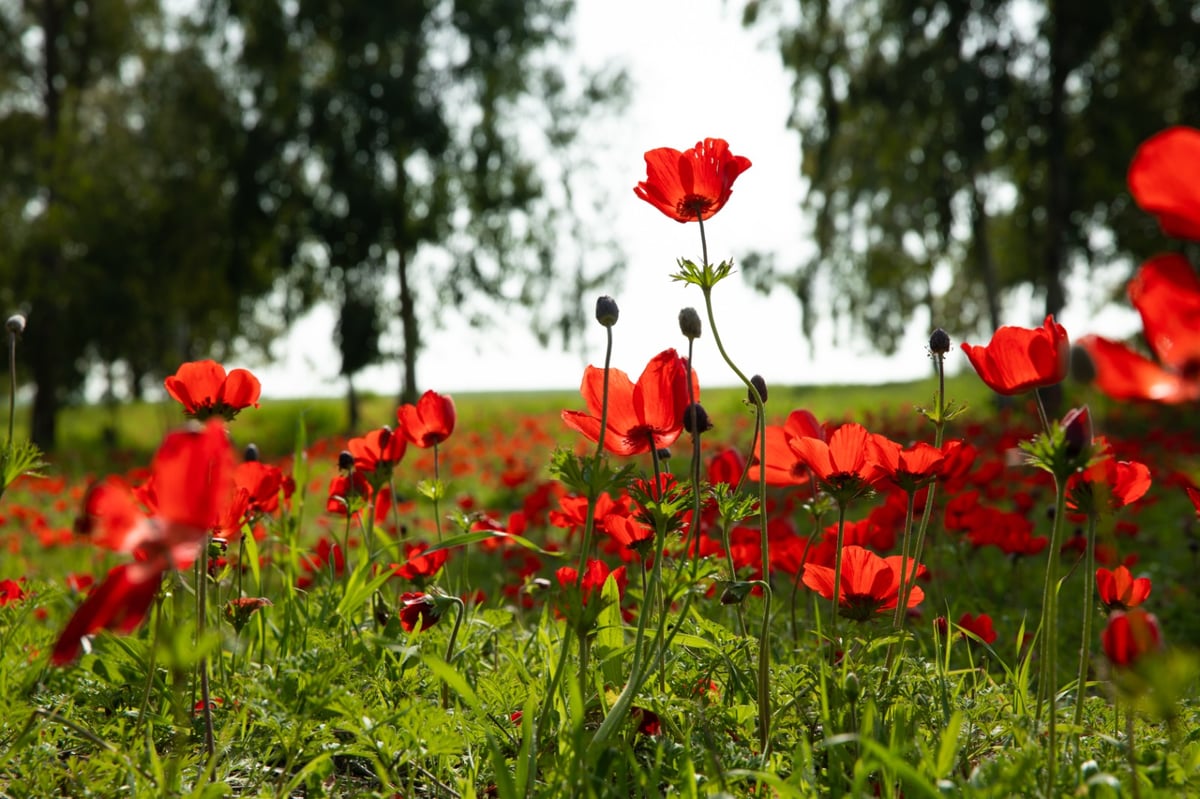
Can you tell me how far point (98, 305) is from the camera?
13.3 metres

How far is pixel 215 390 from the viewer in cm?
179

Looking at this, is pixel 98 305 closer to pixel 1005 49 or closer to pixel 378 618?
pixel 1005 49

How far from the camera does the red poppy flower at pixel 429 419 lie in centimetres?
214

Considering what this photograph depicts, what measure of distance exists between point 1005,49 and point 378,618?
940 cm

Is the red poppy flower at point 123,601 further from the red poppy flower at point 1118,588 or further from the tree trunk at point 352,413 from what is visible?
the tree trunk at point 352,413

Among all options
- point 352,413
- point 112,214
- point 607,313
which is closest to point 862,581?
point 607,313

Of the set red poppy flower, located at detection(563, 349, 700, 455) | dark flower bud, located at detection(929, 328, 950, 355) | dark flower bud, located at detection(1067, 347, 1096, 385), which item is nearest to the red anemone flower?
red poppy flower, located at detection(563, 349, 700, 455)

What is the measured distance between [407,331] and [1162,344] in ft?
42.6

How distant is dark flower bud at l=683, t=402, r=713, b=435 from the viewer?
1485 millimetres

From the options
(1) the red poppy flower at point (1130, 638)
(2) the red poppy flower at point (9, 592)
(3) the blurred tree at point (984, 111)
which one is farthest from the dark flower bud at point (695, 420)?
(3) the blurred tree at point (984, 111)

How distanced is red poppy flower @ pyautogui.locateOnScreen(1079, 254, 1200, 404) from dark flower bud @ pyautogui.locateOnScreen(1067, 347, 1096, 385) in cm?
3

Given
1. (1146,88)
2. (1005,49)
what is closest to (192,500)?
(1005,49)

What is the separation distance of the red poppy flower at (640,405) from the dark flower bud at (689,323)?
6 cm

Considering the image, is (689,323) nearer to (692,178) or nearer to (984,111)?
(692,178)
